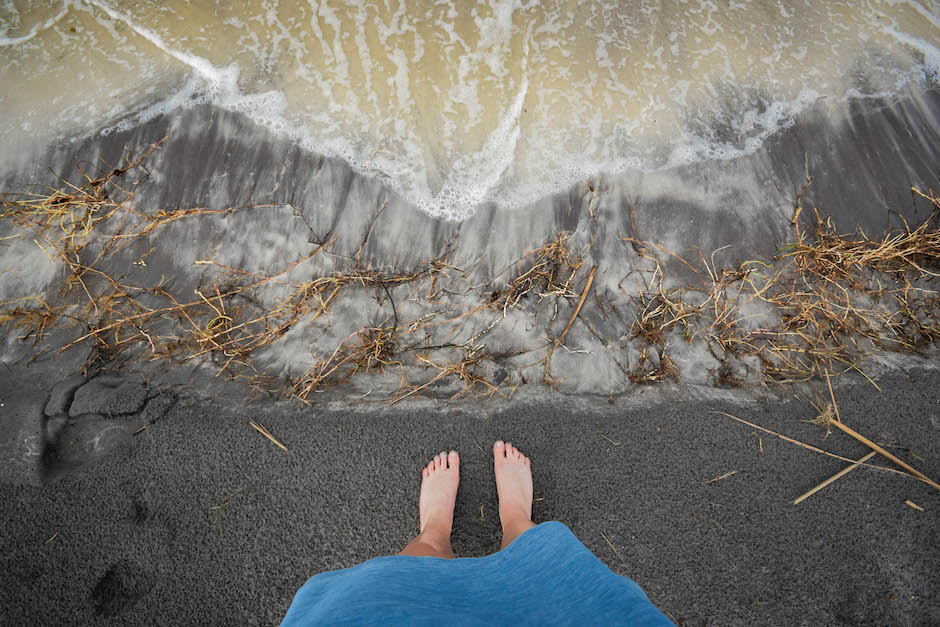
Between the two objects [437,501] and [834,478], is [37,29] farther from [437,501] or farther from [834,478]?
[834,478]

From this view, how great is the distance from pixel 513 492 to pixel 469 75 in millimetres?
2149

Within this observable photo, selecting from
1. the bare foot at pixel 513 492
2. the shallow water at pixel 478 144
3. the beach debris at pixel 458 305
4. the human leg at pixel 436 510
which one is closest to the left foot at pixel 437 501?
the human leg at pixel 436 510

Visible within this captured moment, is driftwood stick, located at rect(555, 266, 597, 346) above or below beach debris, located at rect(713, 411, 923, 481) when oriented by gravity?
above

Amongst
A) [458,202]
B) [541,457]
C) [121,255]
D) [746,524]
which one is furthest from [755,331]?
[121,255]

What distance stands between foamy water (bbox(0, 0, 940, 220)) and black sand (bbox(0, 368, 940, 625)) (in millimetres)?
1212

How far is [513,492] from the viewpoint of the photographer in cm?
162

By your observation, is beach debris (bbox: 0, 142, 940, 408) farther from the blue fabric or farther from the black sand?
the blue fabric

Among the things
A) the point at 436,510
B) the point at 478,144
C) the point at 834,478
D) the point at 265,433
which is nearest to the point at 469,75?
the point at 478,144

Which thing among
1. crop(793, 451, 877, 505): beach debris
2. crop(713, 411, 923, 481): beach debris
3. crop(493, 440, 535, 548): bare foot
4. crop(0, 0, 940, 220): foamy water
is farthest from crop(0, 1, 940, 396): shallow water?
crop(793, 451, 877, 505): beach debris

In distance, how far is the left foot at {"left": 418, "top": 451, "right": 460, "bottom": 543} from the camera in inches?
62.4

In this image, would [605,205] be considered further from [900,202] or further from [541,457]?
[900,202]

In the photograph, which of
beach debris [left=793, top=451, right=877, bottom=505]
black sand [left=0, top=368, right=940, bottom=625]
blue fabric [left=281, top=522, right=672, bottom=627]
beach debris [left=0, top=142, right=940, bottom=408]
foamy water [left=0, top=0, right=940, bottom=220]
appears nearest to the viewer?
blue fabric [left=281, top=522, right=672, bottom=627]

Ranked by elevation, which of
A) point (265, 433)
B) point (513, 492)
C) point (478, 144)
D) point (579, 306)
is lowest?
point (513, 492)

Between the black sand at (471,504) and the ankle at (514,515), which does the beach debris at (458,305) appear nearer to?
the black sand at (471,504)
